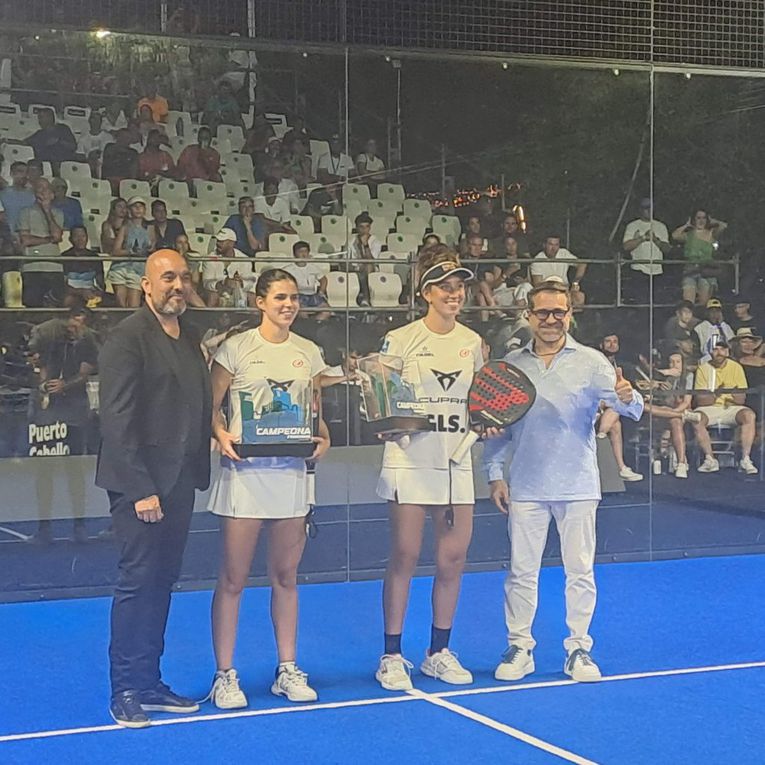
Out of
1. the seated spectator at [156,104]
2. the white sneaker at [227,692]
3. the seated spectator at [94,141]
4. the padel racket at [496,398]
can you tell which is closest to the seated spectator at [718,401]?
the padel racket at [496,398]

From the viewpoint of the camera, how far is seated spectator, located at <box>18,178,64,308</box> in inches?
271

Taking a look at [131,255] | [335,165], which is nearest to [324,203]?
[335,165]

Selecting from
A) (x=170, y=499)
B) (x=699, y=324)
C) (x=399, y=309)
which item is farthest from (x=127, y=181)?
(x=699, y=324)

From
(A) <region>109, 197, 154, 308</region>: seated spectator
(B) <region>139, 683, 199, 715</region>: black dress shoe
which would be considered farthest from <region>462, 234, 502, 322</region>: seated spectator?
(B) <region>139, 683, 199, 715</region>: black dress shoe

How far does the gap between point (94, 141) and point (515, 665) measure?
360cm

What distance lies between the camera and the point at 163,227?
7.10 metres

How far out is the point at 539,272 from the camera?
778cm

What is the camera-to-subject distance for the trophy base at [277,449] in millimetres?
4793

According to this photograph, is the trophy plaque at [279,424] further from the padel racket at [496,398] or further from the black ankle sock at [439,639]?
the black ankle sock at [439,639]

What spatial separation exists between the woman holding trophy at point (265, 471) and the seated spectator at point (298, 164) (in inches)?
98.1

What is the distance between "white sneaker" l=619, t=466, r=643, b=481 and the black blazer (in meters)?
4.10

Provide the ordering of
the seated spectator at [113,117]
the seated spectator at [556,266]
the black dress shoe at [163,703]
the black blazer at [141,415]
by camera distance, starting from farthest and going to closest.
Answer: the seated spectator at [556,266] → the seated spectator at [113,117] → the black dress shoe at [163,703] → the black blazer at [141,415]

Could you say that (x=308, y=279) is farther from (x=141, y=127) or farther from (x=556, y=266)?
(x=556, y=266)

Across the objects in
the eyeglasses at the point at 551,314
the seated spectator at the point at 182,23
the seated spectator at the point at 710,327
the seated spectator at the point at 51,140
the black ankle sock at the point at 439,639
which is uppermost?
the seated spectator at the point at 182,23
